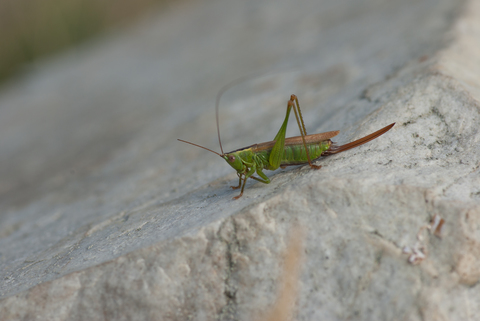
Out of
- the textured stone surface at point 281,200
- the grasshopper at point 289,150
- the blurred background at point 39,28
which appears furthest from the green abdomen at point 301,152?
the blurred background at point 39,28

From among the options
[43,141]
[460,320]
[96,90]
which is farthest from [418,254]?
[96,90]

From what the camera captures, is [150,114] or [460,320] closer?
[460,320]

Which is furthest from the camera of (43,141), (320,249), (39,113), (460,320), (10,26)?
(10,26)

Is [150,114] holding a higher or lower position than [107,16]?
lower

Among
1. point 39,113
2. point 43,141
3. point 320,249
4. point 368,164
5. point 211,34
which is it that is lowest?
point 320,249

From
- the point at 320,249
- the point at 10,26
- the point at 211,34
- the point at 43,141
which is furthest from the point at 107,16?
the point at 320,249

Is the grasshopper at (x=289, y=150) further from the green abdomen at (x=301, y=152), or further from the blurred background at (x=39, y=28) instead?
the blurred background at (x=39, y=28)

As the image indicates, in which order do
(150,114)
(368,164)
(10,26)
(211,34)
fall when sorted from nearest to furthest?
(368,164), (150,114), (211,34), (10,26)

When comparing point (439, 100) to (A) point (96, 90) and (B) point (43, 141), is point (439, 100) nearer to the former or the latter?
(B) point (43, 141)

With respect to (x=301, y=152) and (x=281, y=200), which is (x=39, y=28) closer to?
(x=301, y=152)
